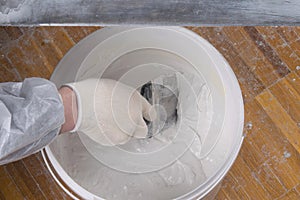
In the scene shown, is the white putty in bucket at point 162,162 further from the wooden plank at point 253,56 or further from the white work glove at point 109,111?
the wooden plank at point 253,56

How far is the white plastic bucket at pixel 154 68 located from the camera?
73cm

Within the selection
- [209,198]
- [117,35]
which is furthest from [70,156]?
[209,198]

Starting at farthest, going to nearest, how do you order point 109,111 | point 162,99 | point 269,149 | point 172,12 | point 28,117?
point 269,149
point 162,99
point 109,111
point 28,117
point 172,12

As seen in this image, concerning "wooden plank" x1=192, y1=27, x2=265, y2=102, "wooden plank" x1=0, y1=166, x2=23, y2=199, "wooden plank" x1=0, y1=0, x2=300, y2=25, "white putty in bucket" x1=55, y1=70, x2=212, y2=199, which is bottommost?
"wooden plank" x1=0, y1=166, x2=23, y2=199

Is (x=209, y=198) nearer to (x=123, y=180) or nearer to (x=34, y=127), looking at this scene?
(x=123, y=180)

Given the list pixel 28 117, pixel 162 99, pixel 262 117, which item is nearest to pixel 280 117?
pixel 262 117

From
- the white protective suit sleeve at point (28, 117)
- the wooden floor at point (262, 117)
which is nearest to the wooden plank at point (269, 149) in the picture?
the wooden floor at point (262, 117)

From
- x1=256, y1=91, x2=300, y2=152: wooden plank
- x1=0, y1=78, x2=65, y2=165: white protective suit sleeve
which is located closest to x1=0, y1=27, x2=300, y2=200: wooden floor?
x1=256, y1=91, x2=300, y2=152: wooden plank

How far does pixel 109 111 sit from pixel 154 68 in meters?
0.14

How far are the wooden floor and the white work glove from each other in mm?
307

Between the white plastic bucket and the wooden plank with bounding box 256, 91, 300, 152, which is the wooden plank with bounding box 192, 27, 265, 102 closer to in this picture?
the wooden plank with bounding box 256, 91, 300, 152

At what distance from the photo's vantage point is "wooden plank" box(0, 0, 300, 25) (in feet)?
1.24

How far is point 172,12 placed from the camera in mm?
386

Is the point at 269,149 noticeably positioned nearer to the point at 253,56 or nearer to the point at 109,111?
the point at 253,56
